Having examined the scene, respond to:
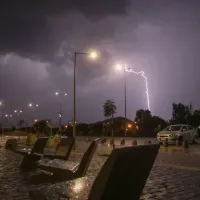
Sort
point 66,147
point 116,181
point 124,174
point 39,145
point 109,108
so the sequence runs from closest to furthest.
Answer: point 116,181 → point 124,174 → point 66,147 → point 39,145 → point 109,108

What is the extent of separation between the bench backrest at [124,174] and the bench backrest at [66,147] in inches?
226

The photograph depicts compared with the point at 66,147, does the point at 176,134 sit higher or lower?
higher

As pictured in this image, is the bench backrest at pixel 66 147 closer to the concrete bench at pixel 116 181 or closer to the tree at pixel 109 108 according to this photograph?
the concrete bench at pixel 116 181

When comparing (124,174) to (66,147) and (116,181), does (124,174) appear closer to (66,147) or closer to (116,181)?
(116,181)

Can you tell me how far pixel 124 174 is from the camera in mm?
3445

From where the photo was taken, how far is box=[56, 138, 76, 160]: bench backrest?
31.3ft

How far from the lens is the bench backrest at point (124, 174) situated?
319 centimetres

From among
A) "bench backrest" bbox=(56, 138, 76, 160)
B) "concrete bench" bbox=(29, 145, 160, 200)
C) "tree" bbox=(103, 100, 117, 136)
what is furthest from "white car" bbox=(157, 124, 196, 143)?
"tree" bbox=(103, 100, 117, 136)

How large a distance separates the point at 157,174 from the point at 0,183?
419cm

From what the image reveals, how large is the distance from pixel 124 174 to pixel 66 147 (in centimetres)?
657

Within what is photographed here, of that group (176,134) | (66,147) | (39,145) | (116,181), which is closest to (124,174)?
(116,181)

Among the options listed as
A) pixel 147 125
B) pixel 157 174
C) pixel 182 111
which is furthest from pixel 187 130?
pixel 182 111

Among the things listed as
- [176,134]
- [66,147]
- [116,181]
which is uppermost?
[176,134]

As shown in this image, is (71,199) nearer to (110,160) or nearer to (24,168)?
(110,160)
